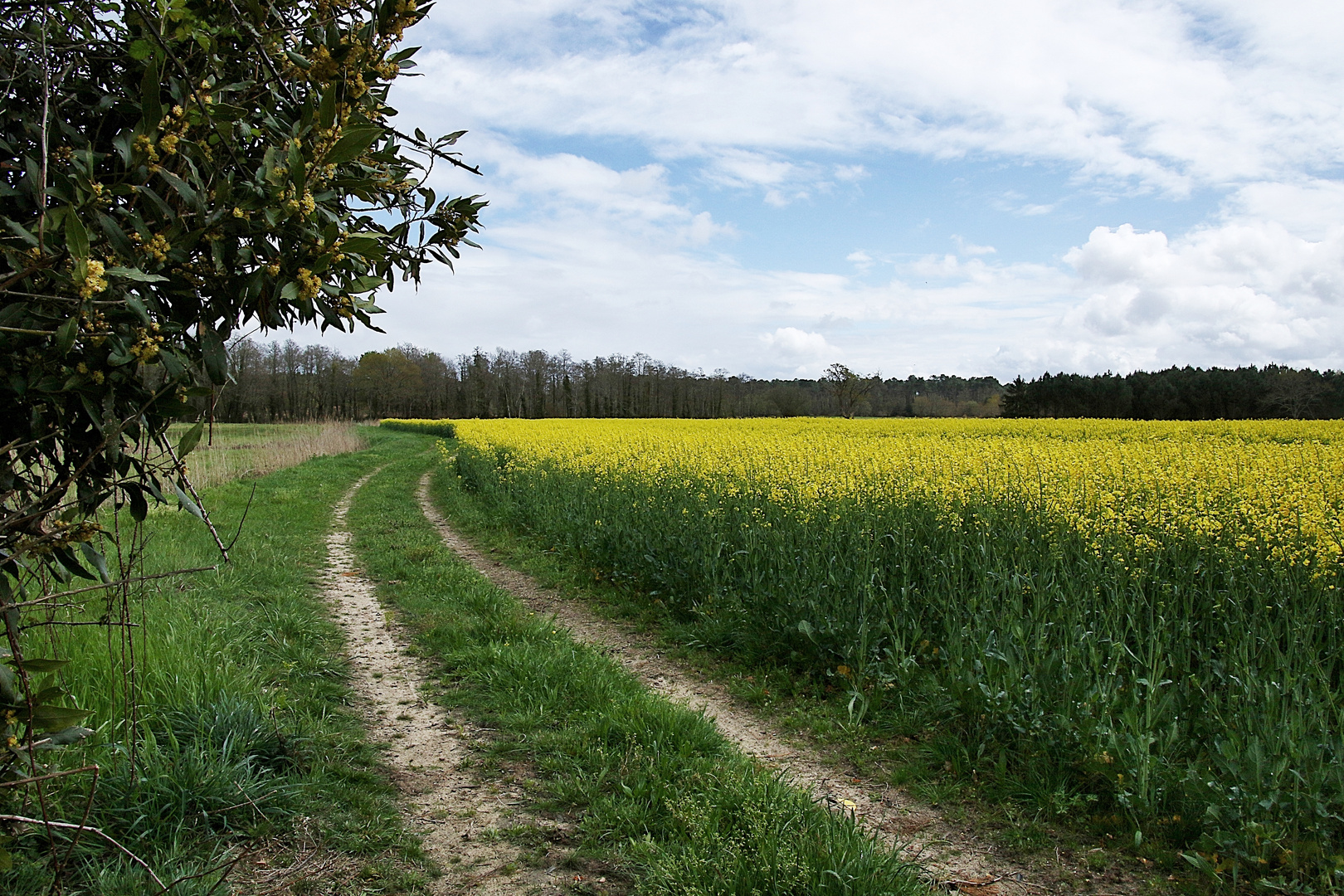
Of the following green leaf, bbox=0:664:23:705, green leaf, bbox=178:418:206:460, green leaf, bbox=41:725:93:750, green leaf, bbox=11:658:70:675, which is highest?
green leaf, bbox=178:418:206:460

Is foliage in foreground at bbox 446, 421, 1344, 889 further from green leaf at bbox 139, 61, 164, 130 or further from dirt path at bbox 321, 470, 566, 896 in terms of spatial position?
green leaf at bbox 139, 61, 164, 130

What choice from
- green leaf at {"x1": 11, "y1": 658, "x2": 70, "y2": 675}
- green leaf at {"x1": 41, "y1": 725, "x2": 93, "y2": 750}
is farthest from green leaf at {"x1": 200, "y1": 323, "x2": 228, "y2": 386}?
green leaf at {"x1": 41, "y1": 725, "x2": 93, "y2": 750}

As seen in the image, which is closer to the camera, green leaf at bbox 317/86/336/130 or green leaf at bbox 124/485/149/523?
green leaf at bbox 317/86/336/130

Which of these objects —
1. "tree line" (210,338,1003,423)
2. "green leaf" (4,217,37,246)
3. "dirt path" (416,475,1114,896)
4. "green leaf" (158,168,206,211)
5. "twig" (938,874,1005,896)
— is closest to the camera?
"green leaf" (4,217,37,246)

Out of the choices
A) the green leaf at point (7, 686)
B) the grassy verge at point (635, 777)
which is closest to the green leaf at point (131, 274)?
the green leaf at point (7, 686)

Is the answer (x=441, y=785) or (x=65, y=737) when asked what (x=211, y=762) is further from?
(x=65, y=737)

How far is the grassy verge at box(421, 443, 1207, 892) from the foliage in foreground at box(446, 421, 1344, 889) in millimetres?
62

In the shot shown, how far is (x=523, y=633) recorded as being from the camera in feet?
21.1

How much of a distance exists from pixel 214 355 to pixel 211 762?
2629mm

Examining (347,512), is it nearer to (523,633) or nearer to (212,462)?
(212,462)

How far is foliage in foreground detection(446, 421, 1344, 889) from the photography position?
3768mm

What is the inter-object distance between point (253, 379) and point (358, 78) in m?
41.6

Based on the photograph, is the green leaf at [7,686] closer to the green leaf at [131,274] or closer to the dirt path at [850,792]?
the green leaf at [131,274]

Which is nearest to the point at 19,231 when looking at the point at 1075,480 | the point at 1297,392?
the point at 1075,480
